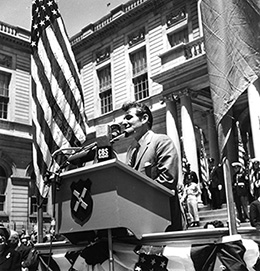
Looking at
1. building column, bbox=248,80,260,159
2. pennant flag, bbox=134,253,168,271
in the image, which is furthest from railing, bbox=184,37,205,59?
pennant flag, bbox=134,253,168,271

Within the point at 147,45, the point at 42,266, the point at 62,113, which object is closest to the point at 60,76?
the point at 62,113

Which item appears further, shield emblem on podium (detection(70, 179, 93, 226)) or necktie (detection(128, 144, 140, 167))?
necktie (detection(128, 144, 140, 167))

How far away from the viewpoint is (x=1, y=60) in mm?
26516

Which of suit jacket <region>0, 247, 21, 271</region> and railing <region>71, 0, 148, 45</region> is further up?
railing <region>71, 0, 148, 45</region>

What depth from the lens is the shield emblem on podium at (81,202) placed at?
225cm

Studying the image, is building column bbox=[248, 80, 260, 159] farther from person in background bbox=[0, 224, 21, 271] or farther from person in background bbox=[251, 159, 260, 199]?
person in background bbox=[0, 224, 21, 271]

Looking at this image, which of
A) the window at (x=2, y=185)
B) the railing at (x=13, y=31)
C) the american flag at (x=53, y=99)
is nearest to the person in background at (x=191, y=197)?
the american flag at (x=53, y=99)

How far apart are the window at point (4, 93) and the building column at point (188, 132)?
45.2ft

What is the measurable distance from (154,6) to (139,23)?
1.61 meters

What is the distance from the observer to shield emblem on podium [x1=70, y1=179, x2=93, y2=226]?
7.38 feet

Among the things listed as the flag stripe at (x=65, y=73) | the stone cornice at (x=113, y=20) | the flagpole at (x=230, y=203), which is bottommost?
the flagpole at (x=230, y=203)

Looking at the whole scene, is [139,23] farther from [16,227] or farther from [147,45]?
[16,227]

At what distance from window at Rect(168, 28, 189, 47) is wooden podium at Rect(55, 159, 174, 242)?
20202mm

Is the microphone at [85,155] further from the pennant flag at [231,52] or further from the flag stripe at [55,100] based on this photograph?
the flag stripe at [55,100]
